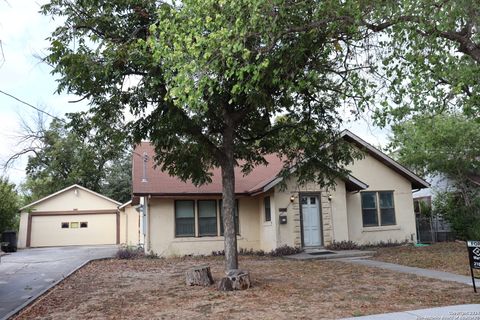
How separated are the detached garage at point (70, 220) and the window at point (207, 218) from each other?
53.9 feet

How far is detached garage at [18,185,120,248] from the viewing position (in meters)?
32.6

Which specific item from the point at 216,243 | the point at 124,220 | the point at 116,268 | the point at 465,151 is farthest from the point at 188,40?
the point at 124,220

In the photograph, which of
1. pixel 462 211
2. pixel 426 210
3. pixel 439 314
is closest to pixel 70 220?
pixel 426 210

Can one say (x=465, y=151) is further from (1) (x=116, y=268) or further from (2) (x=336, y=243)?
(1) (x=116, y=268)

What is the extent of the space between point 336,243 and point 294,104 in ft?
28.1

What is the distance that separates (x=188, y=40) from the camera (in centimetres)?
795

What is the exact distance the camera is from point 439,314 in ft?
21.9

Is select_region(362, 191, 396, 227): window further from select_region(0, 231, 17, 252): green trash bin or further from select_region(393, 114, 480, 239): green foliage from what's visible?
select_region(0, 231, 17, 252): green trash bin

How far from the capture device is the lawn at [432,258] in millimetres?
12734

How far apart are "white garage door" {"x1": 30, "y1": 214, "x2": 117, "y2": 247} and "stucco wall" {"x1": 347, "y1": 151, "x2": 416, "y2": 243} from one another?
20538 millimetres

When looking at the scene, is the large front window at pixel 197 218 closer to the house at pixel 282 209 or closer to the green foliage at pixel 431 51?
the house at pixel 282 209

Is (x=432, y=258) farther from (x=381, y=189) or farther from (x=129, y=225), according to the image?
(x=129, y=225)

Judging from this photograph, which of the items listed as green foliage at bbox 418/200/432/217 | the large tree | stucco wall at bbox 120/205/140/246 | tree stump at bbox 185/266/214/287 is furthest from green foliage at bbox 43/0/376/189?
stucco wall at bbox 120/205/140/246

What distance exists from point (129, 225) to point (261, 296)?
26.3 metres
